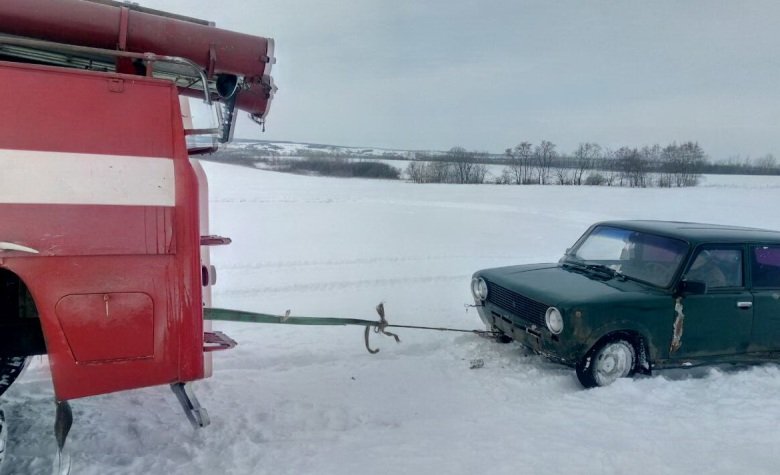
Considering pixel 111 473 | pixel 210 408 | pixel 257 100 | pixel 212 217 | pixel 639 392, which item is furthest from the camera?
pixel 212 217

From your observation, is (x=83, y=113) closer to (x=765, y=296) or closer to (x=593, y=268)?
(x=593, y=268)

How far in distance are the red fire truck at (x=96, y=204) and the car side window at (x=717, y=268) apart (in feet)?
15.2

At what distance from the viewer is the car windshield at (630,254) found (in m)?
5.41

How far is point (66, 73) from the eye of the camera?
9.29 feet

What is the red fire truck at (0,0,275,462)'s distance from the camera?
2719 mm

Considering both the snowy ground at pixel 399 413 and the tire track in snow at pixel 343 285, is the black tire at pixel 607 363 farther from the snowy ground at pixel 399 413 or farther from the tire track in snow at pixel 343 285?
the tire track in snow at pixel 343 285

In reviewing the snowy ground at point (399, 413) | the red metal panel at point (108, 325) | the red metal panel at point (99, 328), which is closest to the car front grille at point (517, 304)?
the snowy ground at point (399, 413)

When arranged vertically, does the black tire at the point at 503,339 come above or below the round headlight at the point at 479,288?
below

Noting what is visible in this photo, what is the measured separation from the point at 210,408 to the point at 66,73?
2652mm

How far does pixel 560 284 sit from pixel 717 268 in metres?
1.57

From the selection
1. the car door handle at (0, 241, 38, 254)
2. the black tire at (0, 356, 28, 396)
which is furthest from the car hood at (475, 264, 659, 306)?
the black tire at (0, 356, 28, 396)

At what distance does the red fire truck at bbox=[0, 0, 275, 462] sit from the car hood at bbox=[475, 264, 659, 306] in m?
3.23

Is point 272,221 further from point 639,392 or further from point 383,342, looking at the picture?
point 639,392

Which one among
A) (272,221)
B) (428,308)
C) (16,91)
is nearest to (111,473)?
(16,91)
